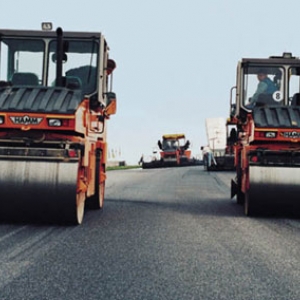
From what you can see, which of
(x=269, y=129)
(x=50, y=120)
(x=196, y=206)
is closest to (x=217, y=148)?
(x=196, y=206)

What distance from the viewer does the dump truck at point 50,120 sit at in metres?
8.63

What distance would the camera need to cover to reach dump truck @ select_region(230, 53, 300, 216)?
1040 centimetres

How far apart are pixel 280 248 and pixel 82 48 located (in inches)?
189

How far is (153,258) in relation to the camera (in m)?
6.52

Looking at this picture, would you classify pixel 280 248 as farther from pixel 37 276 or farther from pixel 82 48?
pixel 82 48

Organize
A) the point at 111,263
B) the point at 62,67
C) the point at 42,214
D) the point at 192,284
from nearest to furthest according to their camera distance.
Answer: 1. the point at 192,284
2. the point at 111,263
3. the point at 42,214
4. the point at 62,67

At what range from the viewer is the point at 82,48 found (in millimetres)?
10469

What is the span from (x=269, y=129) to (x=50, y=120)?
369 cm

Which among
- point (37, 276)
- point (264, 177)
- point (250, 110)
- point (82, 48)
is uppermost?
point (82, 48)

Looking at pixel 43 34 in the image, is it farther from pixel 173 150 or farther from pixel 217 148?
pixel 173 150

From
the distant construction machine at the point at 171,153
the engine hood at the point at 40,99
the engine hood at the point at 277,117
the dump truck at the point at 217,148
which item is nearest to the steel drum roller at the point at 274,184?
the engine hood at the point at 277,117

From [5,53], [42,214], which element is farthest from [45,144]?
[5,53]

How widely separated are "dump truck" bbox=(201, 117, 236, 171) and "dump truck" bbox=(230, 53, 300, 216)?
25.0 meters

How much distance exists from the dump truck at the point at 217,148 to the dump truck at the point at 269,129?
Answer: 24977 millimetres
